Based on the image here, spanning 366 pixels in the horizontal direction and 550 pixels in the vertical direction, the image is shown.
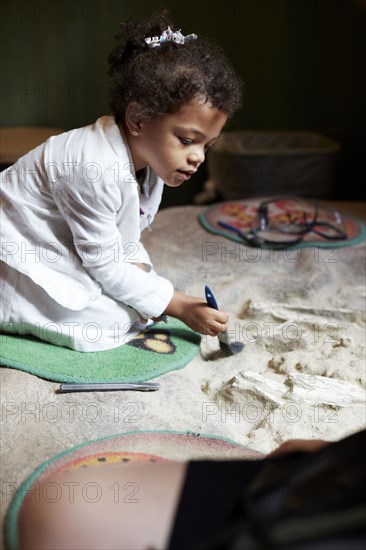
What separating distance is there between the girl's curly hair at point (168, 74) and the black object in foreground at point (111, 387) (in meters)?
0.64

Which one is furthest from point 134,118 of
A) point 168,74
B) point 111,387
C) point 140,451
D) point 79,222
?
point 140,451

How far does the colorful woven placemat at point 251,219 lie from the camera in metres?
2.65

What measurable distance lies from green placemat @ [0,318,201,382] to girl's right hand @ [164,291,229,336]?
91 mm

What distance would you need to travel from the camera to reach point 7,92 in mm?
3314

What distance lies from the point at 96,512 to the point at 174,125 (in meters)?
0.94

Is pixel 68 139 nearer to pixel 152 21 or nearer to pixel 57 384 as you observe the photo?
pixel 152 21

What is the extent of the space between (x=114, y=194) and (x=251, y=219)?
1296mm

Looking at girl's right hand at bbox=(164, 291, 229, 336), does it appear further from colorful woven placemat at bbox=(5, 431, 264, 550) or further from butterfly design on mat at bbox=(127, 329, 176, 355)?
colorful woven placemat at bbox=(5, 431, 264, 550)

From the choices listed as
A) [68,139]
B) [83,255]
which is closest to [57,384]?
[83,255]

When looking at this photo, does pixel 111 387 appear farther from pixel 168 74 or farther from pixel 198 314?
pixel 168 74

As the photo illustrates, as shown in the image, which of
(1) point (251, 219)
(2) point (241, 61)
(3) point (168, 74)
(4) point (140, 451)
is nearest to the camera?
(4) point (140, 451)

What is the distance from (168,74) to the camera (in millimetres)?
1566

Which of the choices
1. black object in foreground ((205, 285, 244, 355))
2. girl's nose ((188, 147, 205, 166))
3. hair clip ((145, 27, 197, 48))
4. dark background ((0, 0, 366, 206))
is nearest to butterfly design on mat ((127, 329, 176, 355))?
black object in foreground ((205, 285, 244, 355))

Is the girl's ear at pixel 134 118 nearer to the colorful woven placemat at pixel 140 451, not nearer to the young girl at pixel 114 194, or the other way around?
the young girl at pixel 114 194
